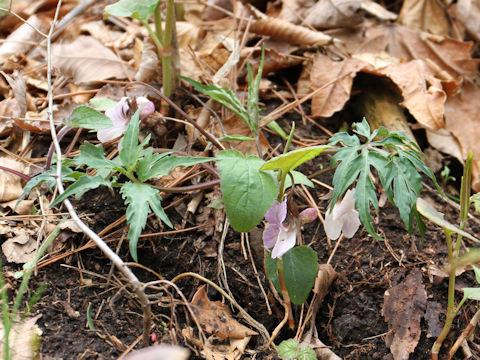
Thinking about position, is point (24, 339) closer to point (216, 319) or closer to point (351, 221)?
point (216, 319)

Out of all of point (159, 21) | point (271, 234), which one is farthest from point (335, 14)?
point (271, 234)

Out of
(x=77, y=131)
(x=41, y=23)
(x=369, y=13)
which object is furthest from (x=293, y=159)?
(x=41, y=23)

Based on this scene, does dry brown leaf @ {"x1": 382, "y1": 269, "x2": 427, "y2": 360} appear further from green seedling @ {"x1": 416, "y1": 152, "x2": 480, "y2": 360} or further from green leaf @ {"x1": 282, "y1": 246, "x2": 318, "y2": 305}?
green leaf @ {"x1": 282, "y1": 246, "x2": 318, "y2": 305}

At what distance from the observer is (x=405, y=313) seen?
63.2 inches

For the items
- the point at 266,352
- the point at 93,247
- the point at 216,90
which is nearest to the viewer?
the point at 266,352

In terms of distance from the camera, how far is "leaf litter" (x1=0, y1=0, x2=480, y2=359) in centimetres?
162

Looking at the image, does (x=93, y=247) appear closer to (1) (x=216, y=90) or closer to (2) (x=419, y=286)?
(1) (x=216, y=90)

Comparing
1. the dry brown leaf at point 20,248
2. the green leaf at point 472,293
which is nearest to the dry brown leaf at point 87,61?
the dry brown leaf at point 20,248

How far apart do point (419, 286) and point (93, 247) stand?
1.08 metres

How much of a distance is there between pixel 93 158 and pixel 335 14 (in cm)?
161

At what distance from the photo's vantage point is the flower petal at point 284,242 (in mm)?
1389

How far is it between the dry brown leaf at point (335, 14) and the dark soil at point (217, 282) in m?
1.06

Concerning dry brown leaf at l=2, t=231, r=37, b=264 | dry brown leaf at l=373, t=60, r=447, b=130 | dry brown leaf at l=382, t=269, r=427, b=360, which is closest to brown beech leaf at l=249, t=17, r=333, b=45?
dry brown leaf at l=373, t=60, r=447, b=130

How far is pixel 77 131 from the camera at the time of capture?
1.98 m
